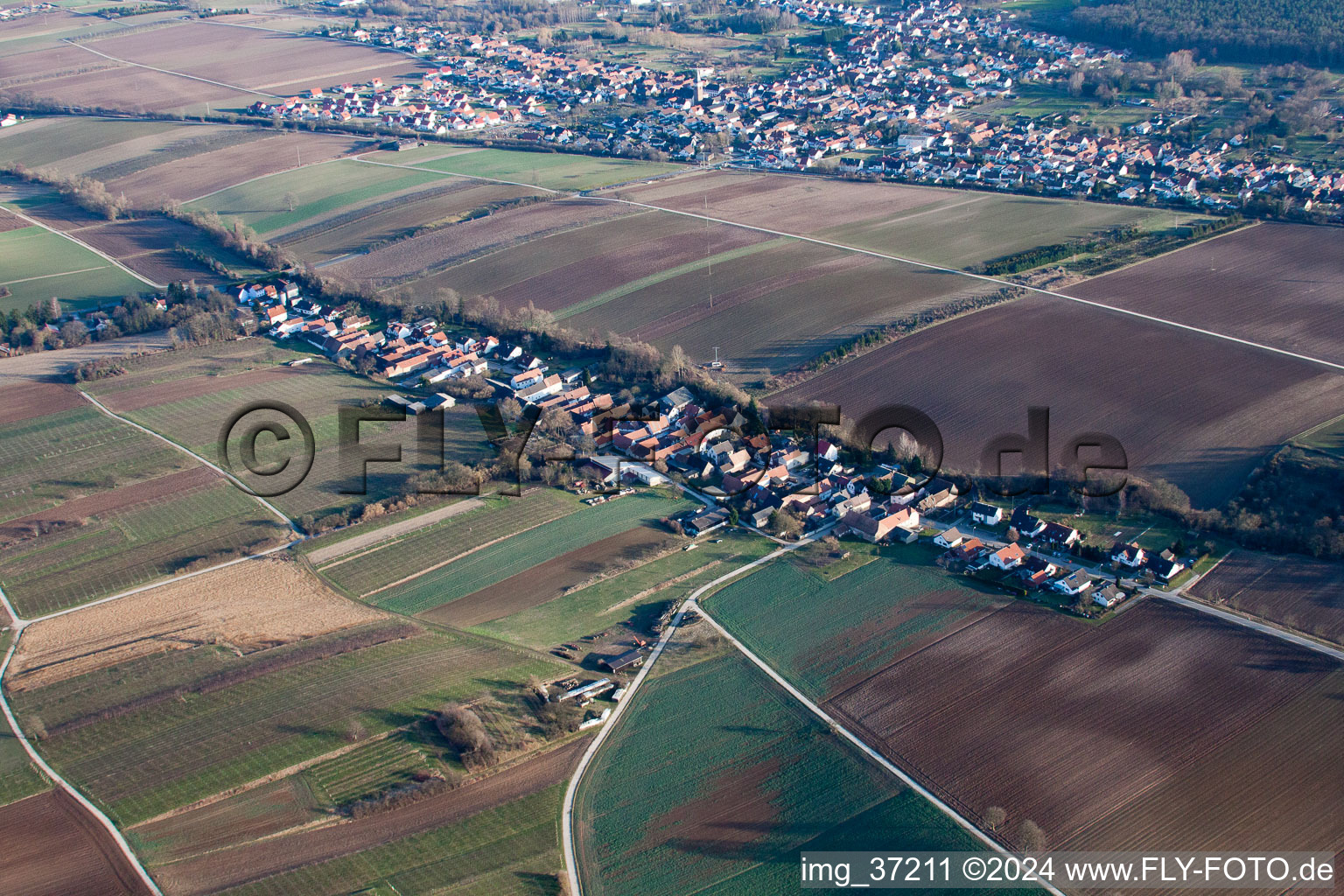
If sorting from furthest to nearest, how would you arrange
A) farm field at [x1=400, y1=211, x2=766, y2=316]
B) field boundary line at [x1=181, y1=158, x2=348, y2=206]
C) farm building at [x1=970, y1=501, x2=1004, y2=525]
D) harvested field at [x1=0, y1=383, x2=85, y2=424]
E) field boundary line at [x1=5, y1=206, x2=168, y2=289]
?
field boundary line at [x1=181, y1=158, x2=348, y2=206] → field boundary line at [x1=5, y1=206, x2=168, y2=289] → farm field at [x1=400, y1=211, x2=766, y2=316] → harvested field at [x1=0, y1=383, x2=85, y2=424] → farm building at [x1=970, y1=501, x2=1004, y2=525]

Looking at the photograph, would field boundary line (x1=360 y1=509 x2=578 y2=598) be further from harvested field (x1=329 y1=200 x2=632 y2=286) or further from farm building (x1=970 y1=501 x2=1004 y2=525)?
harvested field (x1=329 y1=200 x2=632 y2=286)

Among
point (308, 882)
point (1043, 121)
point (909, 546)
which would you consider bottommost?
point (308, 882)

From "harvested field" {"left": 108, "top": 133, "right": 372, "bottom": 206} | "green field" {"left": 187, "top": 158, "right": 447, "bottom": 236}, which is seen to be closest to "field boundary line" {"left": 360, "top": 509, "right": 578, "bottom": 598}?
"green field" {"left": 187, "top": 158, "right": 447, "bottom": 236}

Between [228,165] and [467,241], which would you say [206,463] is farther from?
[228,165]

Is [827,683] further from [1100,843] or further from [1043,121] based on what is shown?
[1043,121]

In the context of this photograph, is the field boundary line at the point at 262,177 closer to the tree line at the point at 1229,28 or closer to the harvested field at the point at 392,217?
the harvested field at the point at 392,217

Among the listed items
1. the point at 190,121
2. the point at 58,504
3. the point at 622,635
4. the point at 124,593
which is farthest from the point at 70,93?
the point at 622,635
